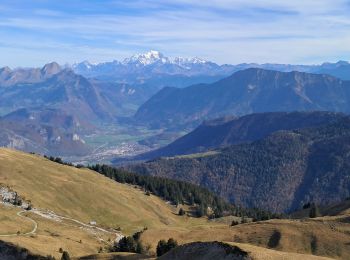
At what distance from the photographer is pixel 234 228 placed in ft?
417

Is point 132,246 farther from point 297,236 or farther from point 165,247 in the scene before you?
point 297,236

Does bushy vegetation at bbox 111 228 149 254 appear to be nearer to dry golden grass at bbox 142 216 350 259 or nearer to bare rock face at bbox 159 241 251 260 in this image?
dry golden grass at bbox 142 216 350 259

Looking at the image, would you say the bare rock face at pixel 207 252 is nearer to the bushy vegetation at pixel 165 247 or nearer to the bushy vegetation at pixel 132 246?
the bushy vegetation at pixel 165 247

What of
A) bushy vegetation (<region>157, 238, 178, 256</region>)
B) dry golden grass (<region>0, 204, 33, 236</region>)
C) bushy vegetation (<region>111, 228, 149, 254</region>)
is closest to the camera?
bushy vegetation (<region>157, 238, 178, 256</region>)

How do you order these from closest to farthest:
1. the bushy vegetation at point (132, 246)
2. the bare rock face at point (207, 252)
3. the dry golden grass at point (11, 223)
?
1. the bare rock face at point (207, 252)
2. the bushy vegetation at point (132, 246)
3. the dry golden grass at point (11, 223)

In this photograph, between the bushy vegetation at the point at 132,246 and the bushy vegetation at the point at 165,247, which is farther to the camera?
the bushy vegetation at the point at 132,246

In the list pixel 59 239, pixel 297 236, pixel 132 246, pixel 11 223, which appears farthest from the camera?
pixel 11 223

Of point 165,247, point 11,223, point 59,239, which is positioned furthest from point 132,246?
point 11,223

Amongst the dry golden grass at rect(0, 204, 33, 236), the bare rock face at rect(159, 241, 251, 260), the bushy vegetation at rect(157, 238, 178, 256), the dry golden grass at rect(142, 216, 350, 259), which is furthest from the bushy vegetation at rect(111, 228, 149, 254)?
the bare rock face at rect(159, 241, 251, 260)

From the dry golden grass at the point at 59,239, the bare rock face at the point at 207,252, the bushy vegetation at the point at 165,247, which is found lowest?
the dry golden grass at the point at 59,239

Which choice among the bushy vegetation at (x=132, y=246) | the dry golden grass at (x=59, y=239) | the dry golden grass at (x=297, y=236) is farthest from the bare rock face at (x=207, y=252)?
the bushy vegetation at (x=132, y=246)

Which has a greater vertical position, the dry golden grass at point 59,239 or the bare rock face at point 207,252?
the bare rock face at point 207,252

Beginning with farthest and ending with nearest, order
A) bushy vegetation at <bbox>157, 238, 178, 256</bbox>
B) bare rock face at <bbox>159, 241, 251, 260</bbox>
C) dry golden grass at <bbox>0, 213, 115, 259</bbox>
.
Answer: dry golden grass at <bbox>0, 213, 115, 259</bbox> → bushy vegetation at <bbox>157, 238, 178, 256</bbox> → bare rock face at <bbox>159, 241, 251, 260</bbox>

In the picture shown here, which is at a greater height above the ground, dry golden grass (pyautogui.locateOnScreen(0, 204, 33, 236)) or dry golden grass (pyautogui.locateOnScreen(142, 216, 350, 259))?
dry golden grass (pyautogui.locateOnScreen(142, 216, 350, 259))
